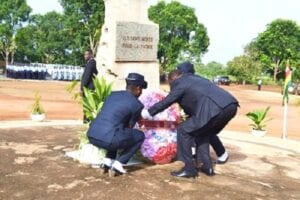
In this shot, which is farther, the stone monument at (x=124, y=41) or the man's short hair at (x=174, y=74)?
the stone monument at (x=124, y=41)

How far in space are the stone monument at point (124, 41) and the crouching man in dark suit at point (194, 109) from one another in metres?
1.53

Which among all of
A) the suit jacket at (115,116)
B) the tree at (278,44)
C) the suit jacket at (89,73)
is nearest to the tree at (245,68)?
the tree at (278,44)

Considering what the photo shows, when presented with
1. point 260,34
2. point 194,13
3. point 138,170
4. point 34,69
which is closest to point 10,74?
point 34,69

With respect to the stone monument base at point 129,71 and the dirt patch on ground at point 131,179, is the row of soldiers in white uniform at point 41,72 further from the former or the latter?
the dirt patch on ground at point 131,179

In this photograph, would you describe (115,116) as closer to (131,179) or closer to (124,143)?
(124,143)

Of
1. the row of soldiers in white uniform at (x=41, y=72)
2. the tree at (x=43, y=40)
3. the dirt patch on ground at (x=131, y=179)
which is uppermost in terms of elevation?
the tree at (x=43, y=40)

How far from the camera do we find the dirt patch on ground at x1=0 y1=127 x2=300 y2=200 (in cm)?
521

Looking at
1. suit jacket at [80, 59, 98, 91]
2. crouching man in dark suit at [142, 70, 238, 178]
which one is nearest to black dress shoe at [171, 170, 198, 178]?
crouching man in dark suit at [142, 70, 238, 178]

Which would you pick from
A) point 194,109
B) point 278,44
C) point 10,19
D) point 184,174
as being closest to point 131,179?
point 184,174

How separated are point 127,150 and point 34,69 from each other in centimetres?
4010

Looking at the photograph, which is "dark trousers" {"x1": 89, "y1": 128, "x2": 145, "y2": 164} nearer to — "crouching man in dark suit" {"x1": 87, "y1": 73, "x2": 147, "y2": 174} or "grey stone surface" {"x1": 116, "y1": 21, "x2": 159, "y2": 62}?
"crouching man in dark suit" {"x1": 87, "y1": 73, "x2": 147, "y2": 174}

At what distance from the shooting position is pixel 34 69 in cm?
4428

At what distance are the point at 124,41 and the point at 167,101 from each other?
72.3 inches

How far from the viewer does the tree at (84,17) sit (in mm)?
47572
